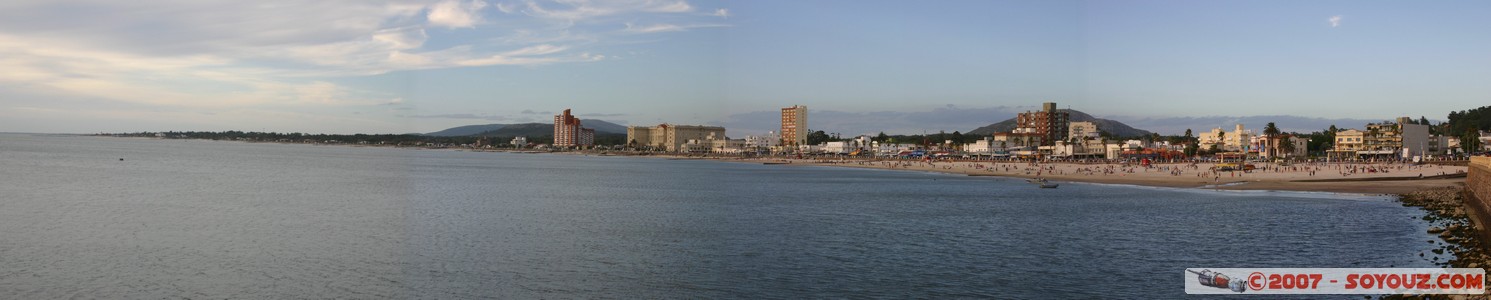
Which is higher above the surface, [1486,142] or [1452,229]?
[1486,142]

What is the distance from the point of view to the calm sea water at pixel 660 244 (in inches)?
763

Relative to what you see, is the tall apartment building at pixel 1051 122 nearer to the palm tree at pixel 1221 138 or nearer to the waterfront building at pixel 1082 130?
the waterfront building at pixel 1082 130

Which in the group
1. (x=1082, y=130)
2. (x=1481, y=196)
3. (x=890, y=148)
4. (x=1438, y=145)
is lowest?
(x=1481, y=196)

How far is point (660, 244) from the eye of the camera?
2664cm

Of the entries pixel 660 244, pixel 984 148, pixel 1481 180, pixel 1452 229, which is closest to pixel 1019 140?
pixel 984 148

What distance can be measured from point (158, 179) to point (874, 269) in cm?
5698

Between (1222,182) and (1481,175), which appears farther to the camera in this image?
(1222,182)

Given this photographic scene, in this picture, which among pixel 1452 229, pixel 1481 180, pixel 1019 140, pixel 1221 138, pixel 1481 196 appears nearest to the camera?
pixel 1452 229

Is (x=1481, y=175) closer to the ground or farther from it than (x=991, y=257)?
farther from it

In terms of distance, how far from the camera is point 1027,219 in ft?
114

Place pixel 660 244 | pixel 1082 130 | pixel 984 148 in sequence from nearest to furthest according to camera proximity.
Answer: pixel 660 244 → pixel 984 148 → pixel 1082 130

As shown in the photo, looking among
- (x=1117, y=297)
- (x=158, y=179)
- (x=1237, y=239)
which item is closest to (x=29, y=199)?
(x=158, y=179)

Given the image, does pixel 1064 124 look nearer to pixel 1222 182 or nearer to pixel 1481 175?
pixel 1222 182

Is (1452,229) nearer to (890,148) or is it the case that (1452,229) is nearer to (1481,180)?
(1481,180)
